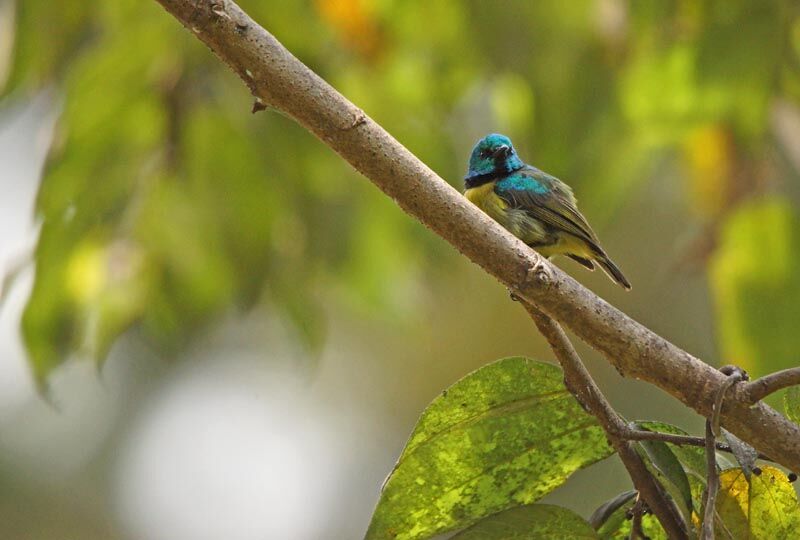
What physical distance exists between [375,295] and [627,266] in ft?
17.0

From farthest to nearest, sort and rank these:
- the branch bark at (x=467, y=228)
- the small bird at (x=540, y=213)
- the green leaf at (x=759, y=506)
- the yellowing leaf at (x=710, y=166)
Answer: the yellowing leaf at (x=710, y=166) < the small bird at (x=540, y=213) < the green leaf at (x=759, y=506) < the branch bark at (x=467, y=228)

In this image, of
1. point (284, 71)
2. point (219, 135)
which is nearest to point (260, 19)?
point (219, 135)

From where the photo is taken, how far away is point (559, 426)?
1682 millimetres

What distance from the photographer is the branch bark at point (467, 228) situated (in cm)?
150

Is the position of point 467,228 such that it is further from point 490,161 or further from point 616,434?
point 490,161

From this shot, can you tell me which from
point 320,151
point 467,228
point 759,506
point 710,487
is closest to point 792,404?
point 759,506

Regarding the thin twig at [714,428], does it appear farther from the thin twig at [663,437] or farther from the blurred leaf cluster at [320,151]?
the blurred leaf cluster at [320,151]

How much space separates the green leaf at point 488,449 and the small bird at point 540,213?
3.72 feet

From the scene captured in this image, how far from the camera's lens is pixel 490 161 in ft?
10.2

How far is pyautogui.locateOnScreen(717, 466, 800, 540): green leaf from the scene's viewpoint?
1604 mm

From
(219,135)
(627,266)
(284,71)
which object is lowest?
(284,71)

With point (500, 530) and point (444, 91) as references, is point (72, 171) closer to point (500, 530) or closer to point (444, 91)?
point (444, 91)

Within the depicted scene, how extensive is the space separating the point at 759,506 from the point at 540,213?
131cm

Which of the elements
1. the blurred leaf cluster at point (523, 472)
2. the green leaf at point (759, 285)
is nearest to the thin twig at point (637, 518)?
the blurred leaf cluster at point (523, 472)
